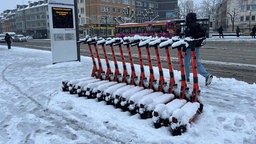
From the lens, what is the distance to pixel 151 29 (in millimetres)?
35219

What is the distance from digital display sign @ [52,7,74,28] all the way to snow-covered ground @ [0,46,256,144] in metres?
5.81

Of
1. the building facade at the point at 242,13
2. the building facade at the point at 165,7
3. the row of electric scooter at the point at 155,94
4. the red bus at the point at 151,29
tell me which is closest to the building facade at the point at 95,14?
the building facade at the point at 165,7

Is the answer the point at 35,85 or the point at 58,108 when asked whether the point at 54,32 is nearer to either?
the point at 35,85

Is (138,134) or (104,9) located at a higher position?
(104,9)

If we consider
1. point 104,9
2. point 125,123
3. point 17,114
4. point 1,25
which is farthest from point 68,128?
point 1,25

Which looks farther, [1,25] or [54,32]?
[1,25]

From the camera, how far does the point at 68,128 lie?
423 centimetres

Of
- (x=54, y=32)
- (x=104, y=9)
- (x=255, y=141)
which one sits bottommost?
(x=255, y=141)

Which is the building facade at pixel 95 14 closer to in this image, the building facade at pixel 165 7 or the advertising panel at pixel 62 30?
the building facade at pixel 165 7

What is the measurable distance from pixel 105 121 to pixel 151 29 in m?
31.7

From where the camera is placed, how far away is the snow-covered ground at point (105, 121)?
12.3 feet

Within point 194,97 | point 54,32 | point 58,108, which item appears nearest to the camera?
point 194,97

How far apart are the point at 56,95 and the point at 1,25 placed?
474 feet

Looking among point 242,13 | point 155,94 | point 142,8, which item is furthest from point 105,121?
point 142,8
